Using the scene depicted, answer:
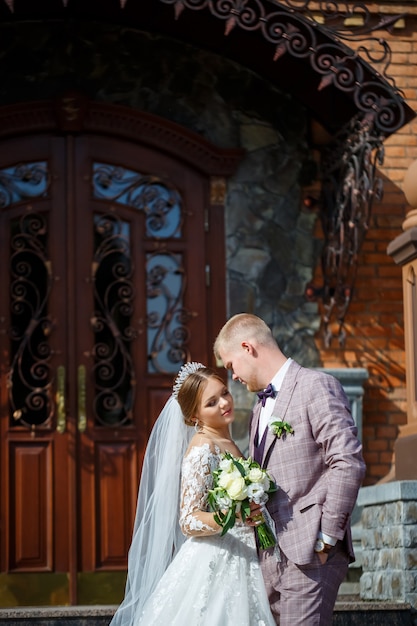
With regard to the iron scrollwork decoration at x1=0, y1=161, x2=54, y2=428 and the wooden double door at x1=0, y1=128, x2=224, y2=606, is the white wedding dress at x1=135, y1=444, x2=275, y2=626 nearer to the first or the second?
the wooden double door at x1=0, y1=128, x2=224, y2=606

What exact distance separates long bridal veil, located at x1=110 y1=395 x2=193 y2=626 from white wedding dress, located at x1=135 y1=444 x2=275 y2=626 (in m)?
0.39

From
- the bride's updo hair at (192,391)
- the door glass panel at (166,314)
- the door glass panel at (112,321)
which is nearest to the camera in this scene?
the bride's updo hair at (192,391)

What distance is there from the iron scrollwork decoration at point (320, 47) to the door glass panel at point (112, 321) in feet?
5.83

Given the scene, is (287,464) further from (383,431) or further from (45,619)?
(383,431)

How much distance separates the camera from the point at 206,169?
9289 millimetres

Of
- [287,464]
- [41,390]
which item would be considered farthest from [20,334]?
[287,464]

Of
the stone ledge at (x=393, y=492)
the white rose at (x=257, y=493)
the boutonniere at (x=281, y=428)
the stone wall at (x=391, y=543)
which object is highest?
the boutonniere at (x=281, y=428)

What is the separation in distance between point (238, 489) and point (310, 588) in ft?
1.64

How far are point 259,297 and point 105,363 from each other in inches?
50.2

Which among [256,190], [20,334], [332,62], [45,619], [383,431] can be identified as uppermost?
[332,62]

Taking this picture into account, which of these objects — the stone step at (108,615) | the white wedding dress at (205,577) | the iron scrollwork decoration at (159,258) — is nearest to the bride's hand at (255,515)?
the white wedding dress at (205,577)

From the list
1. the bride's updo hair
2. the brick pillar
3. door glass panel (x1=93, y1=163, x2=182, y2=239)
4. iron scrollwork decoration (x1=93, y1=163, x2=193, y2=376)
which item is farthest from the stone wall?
door glass panel (x1=93, y1=163, x2=182, y2=239)

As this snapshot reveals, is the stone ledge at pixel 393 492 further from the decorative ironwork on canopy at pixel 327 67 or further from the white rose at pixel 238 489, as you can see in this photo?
the white rose at pixel 238 489

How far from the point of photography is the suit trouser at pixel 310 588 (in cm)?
501
